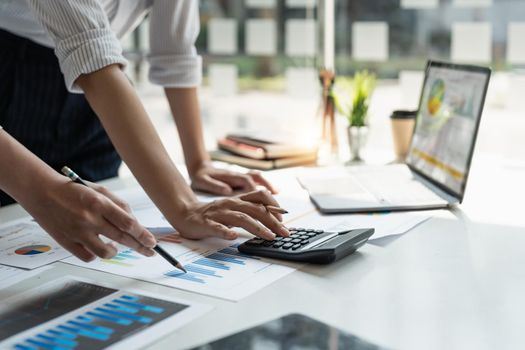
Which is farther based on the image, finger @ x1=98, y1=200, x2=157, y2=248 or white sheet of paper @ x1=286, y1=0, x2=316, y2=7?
white sheet of paper @ x1=286, y1=0, x2=316, y2=7

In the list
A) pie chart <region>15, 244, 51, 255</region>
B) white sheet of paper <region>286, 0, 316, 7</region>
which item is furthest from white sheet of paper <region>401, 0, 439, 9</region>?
pie chart <region>15, 244, 51, 255</region>

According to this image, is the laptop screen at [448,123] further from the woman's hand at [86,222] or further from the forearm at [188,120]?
the woman's hand at [86,222]

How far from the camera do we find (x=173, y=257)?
1.03 metres

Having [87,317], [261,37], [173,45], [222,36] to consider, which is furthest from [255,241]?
[222,36]

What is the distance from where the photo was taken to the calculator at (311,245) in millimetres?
1031

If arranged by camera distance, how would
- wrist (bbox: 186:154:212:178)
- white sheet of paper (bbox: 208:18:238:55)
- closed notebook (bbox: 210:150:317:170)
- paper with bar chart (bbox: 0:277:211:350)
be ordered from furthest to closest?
white sheet of paper (bbox: 208:18:238:55), closed notebook (bbox: 210:150:317:170), wrist (bbox: 186:154:212:178), paper with bar chart (bbox: 0:277:211:350)

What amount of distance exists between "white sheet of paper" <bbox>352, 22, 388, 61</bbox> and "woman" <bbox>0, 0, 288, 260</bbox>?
889mm

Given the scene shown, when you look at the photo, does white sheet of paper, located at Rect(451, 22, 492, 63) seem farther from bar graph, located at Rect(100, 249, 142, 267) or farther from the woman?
bar graph, located at Rect(100, 249, 142, 267)

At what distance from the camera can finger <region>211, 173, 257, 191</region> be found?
58.9 inches

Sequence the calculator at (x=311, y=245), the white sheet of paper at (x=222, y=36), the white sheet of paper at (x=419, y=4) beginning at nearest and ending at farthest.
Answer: the calculator at (x=311, y=245) < the white sheet of paper at (x=419, y=4) < the white sheet of paper at (x=222, y=36)

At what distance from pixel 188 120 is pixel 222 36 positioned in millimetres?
1203

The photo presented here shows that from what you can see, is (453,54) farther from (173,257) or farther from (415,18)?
(173,257)

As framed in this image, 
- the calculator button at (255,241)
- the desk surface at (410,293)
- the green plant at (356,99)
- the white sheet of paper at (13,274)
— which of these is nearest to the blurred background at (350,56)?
the green plant at (356,99)

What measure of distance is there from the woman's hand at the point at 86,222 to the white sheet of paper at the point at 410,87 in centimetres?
158
